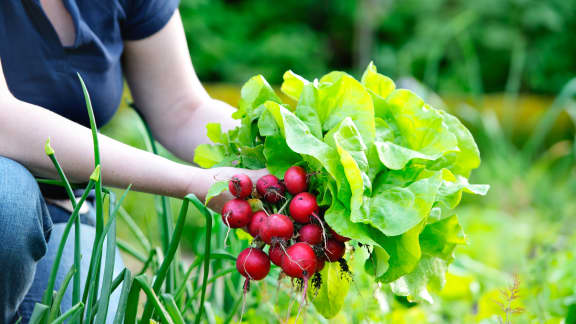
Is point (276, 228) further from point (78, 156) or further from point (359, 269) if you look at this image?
point (359, 269)

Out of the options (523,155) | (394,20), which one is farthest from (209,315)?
(394,20)

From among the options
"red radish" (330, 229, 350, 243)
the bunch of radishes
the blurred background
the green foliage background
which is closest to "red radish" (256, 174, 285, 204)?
the bunch of radishes

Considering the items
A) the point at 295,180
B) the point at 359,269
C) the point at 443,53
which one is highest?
the point at 295,180

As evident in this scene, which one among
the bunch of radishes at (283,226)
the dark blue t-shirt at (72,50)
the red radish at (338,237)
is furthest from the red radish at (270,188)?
the dark blue t-shirt at (72,50)

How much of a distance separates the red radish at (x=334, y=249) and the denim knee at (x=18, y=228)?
46 cm

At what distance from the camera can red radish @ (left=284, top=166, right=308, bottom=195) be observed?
85cm

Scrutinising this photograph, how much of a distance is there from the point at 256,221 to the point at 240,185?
6cm

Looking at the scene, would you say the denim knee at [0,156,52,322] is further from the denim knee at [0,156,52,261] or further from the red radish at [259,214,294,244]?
the red radish at [259,214,294,244]

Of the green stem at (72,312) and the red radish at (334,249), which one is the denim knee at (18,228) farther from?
the red radish at (334,249)

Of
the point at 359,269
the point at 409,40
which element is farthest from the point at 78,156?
the point at 409,40

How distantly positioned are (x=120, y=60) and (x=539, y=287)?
1248mm

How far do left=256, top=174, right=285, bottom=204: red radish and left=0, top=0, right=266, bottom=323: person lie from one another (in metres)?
0.04

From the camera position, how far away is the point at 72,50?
42.4 inches

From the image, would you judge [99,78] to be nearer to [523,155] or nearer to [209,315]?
[209,315]
